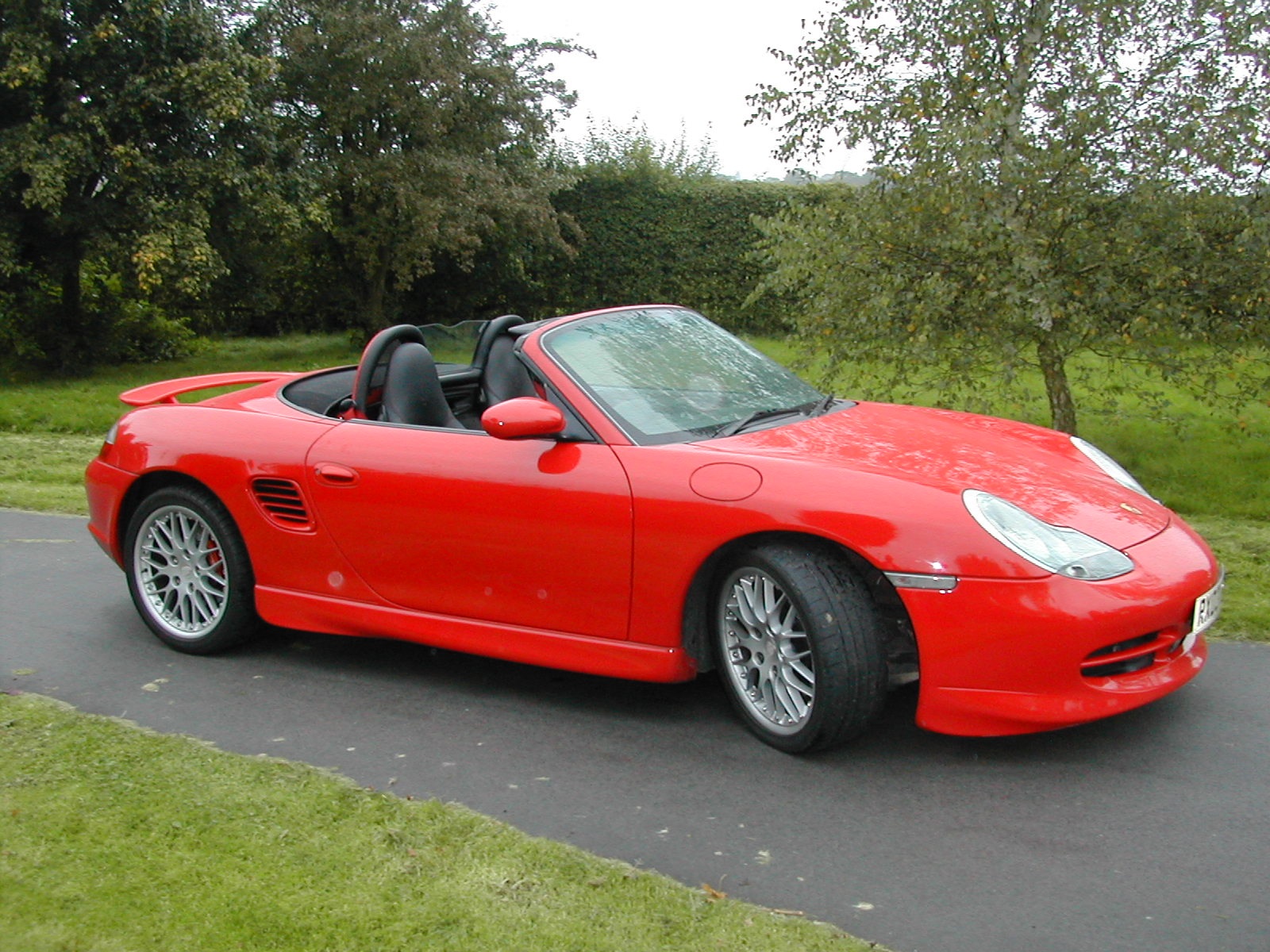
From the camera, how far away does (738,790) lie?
3.82 metres

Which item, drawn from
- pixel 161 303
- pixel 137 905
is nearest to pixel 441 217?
pixel 161 303

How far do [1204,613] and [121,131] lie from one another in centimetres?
1603

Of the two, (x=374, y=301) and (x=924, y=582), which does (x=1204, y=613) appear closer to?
(x=924, y=582)

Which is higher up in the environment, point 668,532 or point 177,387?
point 177,387

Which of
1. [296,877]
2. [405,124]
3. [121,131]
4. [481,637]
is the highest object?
[405,124]

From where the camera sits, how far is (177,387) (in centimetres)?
600

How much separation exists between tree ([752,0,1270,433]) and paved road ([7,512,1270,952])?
4418 mm

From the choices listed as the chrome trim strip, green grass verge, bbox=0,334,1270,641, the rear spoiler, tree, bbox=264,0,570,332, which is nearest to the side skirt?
the chrome trim strip

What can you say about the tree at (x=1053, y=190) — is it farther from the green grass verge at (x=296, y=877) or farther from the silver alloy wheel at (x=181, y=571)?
the green grass verge at (x=296, y=877)

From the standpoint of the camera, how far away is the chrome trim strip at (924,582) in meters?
3.70

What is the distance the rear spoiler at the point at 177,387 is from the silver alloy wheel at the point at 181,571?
679 millimetres

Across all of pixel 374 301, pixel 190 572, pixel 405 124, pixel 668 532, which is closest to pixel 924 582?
pixel 668 532

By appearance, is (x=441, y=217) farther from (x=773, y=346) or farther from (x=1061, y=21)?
(x=1061, y=21)

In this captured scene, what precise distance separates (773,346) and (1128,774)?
51.1 feet
